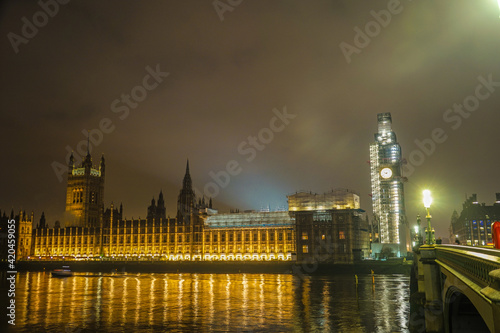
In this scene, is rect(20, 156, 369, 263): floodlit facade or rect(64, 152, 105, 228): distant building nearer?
rect(20, 156, 369, 263): floodlit facade

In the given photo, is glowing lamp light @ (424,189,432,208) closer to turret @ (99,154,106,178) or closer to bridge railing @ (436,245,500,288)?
bridge railing @ (436,245,500,288)

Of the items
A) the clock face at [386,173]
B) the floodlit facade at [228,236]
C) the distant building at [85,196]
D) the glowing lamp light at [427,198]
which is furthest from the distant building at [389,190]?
the distant building at [85,196]

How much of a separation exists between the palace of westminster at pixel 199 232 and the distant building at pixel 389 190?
6.88 metres

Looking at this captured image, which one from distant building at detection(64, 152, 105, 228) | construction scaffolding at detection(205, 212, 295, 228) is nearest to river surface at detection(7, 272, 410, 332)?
construction scaffolding at detection(205, 212, 295, 228)

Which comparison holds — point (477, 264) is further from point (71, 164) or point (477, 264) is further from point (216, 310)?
point (71, 164)

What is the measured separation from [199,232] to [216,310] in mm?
95705

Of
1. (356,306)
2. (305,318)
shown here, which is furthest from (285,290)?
(305,318)

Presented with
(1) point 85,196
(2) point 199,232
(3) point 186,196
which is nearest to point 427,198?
(2) point 199,232

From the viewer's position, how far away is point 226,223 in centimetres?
13588

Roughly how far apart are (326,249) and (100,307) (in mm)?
75980

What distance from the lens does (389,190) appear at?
131 metres

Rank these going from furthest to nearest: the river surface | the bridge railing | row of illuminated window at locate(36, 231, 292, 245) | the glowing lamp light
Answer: row of illuminated window at locate(36, 231, 292, 245) < the river surface < the glowing lamp light < the bridge railing

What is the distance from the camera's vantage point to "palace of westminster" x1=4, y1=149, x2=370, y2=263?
11381 cm

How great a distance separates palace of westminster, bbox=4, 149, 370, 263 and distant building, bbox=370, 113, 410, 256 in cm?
688
